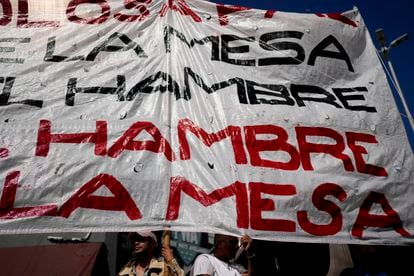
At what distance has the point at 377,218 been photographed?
204 centimetres

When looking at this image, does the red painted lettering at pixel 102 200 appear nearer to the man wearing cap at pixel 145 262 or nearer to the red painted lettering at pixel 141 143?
the red painted lettering at pixel 141 143

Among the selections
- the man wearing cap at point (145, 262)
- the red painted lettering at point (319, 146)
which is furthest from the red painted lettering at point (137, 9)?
the man wearing cap at point (145, 262)

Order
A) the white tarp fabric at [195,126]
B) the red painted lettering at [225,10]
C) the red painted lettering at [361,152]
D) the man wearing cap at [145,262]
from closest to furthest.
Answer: the white tarp fabric at [195,126] → the red painted lettering at [361,152] → the man wearing cap at [145,262] → the red painted lettering at [225,10]

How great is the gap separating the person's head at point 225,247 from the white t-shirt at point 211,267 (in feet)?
0.28

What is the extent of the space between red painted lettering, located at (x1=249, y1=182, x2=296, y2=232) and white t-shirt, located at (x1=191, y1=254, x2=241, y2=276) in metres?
0.48

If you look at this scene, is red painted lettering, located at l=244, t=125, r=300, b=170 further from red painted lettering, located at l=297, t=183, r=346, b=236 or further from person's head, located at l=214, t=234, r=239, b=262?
person's head, located at l=214, t=234, r=239, b=262

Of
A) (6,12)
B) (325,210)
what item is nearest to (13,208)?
(6,12)

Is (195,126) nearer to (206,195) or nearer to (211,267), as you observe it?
(206,195)

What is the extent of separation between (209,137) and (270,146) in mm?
409

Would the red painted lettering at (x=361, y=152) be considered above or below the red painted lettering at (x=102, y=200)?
above

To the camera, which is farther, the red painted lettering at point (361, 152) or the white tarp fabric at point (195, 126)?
the red painted lettering at point (361, 152)

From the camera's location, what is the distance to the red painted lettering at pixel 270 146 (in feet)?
6.67

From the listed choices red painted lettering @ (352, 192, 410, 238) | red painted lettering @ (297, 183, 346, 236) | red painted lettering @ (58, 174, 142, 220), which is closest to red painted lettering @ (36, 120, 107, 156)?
red painted lettering @ (58, 174, 142, 220)

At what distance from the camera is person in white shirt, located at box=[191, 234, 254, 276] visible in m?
2.05
